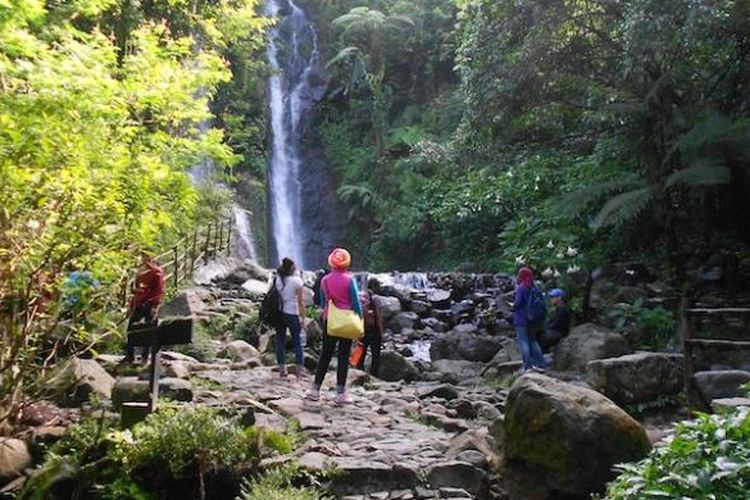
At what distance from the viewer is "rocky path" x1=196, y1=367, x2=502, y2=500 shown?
511cm

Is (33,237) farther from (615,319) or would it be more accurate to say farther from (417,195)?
(417,195)

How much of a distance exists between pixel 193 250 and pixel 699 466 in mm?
14408

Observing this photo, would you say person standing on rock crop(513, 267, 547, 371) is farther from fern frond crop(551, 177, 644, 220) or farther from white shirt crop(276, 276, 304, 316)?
white shirt crop(276, 276, 304, 316)

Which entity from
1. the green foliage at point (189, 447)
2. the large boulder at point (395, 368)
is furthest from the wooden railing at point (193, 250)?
the green foliage at point (189, 447)

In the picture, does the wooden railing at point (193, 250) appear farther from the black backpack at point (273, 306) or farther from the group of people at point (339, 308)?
the black backpack at point (273, 306)

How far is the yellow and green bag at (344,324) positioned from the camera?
23.4 ft

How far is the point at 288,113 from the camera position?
94.3 ft

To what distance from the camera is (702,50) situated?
35.3ft

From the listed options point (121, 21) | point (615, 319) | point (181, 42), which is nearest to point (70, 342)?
point (181, 42)

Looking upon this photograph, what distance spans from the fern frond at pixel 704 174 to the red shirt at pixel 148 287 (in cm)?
752

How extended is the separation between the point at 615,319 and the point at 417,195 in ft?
44.4

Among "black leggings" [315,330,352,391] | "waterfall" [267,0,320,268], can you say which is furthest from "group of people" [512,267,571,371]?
"waterfall" [267,0,320,268]

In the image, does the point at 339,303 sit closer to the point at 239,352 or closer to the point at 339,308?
the point at 339,308

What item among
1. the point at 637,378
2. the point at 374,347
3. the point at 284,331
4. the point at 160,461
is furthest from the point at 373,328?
the point at 160,461
